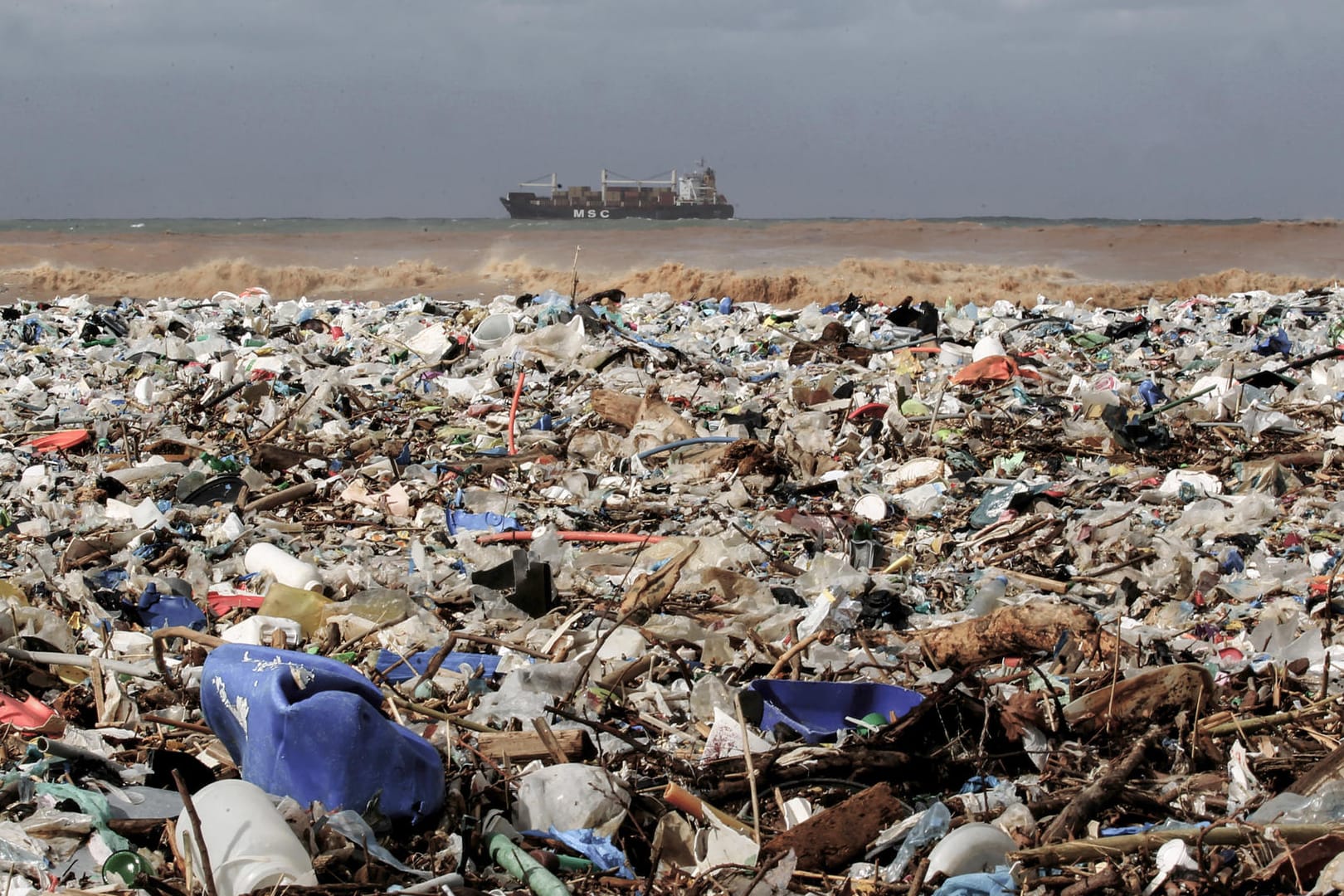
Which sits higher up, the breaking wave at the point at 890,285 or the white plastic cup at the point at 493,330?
the breaking wave at the point at 890,285

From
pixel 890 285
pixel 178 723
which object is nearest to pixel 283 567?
pixel 178 723

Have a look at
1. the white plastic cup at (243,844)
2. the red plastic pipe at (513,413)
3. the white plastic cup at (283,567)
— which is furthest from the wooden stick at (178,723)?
the red plastic pipe at (513,413)

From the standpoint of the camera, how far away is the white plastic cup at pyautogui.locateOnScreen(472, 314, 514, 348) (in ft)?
26.1

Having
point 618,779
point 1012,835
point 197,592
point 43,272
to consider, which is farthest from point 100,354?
point 43,272

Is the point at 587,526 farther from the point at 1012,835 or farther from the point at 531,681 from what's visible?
the point at 1012,835

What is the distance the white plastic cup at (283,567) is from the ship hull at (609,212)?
51107mm

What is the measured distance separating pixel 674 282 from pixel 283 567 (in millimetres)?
13578

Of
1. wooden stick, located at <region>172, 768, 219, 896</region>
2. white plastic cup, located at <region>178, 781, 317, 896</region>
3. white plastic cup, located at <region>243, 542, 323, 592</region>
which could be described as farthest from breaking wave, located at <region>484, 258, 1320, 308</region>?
wooden stick, located at <region>172, 768, 219, 896</region>

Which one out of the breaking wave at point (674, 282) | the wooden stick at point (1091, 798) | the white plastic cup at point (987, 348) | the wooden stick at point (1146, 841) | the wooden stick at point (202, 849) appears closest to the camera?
the wooden stick at point (202, 849)

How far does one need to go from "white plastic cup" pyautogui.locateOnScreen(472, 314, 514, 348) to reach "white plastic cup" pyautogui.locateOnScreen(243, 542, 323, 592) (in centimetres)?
401

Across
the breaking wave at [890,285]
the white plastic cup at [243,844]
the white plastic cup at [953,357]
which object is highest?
the breaking wave at [890,285]

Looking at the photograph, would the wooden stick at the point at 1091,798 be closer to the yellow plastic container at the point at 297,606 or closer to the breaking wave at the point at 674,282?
the yellow plastic container at the point at 297,606

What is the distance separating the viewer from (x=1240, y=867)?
199cm

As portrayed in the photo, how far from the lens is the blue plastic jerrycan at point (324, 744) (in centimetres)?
209
